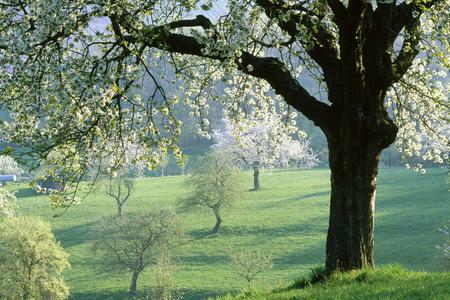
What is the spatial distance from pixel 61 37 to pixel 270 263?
45497 millimetres

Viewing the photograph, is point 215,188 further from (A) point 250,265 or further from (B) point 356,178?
(B) point 356,178

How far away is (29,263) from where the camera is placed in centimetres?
4972

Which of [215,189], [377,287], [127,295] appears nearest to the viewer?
[377,287]

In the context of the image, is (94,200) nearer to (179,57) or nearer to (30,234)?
(30,234)

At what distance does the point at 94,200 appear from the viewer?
86.7 meters

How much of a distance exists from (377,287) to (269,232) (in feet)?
178

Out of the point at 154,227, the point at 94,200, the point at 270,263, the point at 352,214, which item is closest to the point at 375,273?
the point at 352,214

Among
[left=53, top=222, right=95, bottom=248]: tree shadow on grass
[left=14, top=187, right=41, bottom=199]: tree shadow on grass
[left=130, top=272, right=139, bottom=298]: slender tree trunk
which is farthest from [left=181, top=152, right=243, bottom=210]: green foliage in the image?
[left=14, top=187, right=41, bottom=199]: tree shadow on grass

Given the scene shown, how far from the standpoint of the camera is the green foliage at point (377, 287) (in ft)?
28.1

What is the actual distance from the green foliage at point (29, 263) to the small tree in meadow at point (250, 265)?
14722 millimetres

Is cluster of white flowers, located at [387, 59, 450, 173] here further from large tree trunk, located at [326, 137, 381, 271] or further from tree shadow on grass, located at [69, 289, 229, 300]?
tree shadow on grass, located at [69, 289, 229, 300]

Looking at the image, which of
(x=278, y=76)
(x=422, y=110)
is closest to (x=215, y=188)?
(x=422, y=110)

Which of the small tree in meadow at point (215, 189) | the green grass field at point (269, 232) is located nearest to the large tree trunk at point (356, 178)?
the green grass field at point (269, 232)

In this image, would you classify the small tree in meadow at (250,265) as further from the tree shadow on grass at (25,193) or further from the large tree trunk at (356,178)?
the tree shadow on grass at (25,193)
